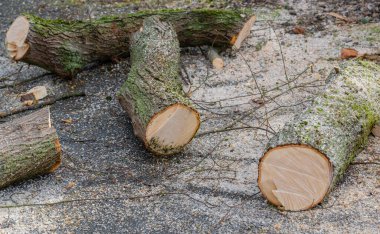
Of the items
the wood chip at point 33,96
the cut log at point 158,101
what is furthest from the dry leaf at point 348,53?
the wood chip at point 33,96

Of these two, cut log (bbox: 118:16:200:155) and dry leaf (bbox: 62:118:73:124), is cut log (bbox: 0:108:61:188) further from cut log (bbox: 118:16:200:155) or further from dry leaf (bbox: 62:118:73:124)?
dry leaf (bbox: 62:118:73:124)

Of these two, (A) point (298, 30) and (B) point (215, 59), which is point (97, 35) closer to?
(B) point (215, 59)

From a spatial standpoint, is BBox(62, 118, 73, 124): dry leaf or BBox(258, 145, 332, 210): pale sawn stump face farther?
BBox(62, 118, 73, 124): dry leaf

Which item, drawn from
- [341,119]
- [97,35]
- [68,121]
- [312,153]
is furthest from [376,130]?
[97,35]

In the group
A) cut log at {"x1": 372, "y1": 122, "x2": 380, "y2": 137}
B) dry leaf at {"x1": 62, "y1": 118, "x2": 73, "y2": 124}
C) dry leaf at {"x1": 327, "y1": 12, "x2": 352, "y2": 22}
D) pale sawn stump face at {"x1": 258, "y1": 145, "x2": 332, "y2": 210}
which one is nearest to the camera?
pale sawn stump face at {"x1": 258, "y1": 145, "x2": 332, "y2": 210}

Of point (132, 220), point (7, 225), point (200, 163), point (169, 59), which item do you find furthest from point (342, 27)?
point (7, 225)

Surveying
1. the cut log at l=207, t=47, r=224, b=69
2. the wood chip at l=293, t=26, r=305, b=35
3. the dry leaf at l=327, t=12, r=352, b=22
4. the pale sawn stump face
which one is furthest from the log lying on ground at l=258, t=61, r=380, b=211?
the dry leaf at l=327, t=12, r=352, b=22

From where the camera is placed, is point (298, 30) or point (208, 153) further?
point (298, 30)
